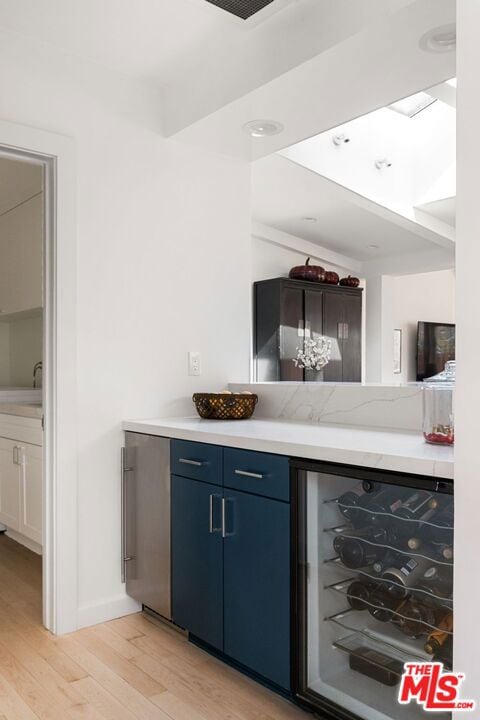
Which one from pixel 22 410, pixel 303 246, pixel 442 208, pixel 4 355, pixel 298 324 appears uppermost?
pixel 442 208

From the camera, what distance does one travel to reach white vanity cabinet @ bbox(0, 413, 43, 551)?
10.9ft

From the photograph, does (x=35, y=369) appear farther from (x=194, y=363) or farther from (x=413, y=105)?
(x=413, y=105)

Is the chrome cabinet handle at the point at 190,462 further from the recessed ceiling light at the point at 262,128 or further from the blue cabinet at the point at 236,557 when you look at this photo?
the recessed ceiling light at the point at 262,128

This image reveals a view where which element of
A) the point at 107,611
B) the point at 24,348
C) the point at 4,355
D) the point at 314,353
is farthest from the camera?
the point at 314,353

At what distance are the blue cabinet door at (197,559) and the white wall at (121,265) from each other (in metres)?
0.43

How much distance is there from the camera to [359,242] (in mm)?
6266

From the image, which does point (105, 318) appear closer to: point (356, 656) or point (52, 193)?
point (52, 193)

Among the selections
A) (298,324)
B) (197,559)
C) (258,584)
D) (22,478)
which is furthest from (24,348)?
(258,584)

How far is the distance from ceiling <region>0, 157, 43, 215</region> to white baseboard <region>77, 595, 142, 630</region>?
2.24 meters

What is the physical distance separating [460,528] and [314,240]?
5225mm

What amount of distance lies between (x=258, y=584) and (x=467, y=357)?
42.2 inches

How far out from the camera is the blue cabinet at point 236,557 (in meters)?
1.90

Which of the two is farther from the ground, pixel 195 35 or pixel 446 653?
pixel 195 35

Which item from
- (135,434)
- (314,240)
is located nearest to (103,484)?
(135,434)
